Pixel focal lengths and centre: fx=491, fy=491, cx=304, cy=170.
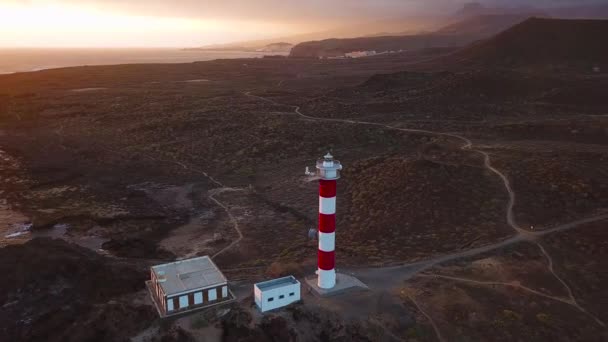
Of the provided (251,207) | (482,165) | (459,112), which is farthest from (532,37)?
(251,207)

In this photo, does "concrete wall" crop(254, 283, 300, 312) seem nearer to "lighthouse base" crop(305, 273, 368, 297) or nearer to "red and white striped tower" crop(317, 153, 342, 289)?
"lighthouse base" crop(305, 273, 368, 297)

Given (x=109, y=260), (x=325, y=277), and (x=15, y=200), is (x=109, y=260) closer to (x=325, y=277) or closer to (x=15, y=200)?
(x=325, y=277)

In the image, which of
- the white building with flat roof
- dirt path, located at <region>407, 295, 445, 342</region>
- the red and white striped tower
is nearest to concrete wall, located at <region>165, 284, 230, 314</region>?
the white building with flat roof

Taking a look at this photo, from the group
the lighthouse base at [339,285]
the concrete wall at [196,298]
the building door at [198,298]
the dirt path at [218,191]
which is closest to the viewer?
the concrete wall at [196,298]

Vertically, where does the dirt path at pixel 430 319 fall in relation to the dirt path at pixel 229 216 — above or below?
above

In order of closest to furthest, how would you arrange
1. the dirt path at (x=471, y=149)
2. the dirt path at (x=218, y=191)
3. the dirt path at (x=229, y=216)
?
the dirt path at (x=471, y=149) → the dirt path at (x=229, y=216) → the dirt path at (x=218, y=191)

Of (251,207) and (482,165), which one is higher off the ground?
(482,165)

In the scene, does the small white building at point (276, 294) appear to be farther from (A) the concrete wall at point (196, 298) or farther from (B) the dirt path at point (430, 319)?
(B) the dirt path at point (430, 319)

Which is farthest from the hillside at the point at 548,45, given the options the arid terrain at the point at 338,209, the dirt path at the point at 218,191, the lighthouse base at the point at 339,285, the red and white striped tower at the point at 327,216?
the red and white striped tower at the point at 327,216
